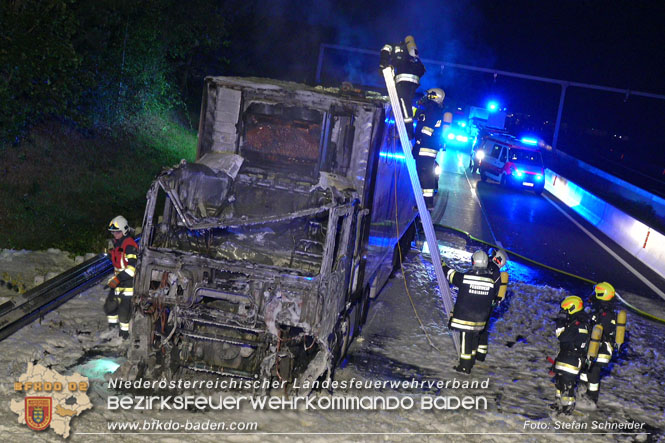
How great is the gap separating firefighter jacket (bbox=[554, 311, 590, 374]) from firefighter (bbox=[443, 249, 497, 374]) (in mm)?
992

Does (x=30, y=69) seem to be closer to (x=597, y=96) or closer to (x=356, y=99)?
(x=356, y=99)

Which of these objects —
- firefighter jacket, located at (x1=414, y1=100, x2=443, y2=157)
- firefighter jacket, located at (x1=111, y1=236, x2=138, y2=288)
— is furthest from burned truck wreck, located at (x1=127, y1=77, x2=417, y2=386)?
firefighter jacket, located at (x1=414, y1=100, x2=443, y2=157)

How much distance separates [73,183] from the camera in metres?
15.8

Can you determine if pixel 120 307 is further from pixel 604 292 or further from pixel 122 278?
pixel 604 292

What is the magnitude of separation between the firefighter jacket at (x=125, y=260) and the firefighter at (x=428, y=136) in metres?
5.80


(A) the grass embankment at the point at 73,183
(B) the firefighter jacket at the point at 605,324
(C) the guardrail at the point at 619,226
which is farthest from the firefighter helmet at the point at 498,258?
(C) the guardrail at the point at 619,226

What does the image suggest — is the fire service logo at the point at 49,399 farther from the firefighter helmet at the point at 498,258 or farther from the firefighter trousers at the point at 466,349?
the firefighter helmet at the point at 498,258

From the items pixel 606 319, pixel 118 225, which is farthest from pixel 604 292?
pixel 118 225

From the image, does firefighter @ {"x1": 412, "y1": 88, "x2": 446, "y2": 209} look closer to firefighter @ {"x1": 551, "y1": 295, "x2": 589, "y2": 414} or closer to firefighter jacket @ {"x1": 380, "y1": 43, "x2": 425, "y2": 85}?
firefighter jacket @ {"x1": 380, "y1": 43, "x2": 425, "y2": 85}

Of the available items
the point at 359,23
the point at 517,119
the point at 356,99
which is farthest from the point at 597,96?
the point at 356,99

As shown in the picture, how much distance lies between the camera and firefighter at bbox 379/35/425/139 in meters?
9.93

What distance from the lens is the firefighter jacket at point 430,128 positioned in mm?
11797

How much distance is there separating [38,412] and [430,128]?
8178 mm

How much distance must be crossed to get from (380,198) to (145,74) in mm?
15102
